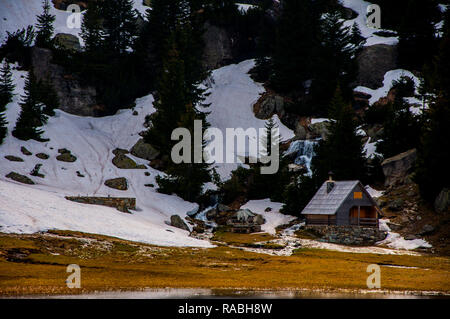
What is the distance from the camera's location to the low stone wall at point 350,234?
173 feet

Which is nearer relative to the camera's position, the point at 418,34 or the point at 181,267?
the point at 181,267

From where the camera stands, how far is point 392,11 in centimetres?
10450

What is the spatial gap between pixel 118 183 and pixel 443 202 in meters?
44.2

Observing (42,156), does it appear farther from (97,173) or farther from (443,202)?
(443,202)

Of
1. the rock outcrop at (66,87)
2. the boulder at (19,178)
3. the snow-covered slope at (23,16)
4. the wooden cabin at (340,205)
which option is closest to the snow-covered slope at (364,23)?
the wooden cabin at (340,205)

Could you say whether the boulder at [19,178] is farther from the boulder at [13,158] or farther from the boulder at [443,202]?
the boulder at [443,202]

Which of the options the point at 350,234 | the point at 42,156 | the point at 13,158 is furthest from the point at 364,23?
the point at 13,158

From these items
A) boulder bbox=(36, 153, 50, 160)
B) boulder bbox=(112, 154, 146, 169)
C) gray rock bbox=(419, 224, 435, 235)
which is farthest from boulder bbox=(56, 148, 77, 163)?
gray rock bbox=(419, 224, 435, 235)

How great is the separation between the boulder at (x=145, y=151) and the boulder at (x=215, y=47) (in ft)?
113

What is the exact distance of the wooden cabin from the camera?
187 ft

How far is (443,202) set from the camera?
5112 cm

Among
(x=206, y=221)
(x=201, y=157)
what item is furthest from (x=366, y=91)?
Answer: (x=206, y=221)

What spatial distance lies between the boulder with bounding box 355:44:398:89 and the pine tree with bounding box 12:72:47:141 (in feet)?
197

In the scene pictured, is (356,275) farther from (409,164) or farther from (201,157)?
(201,157)
